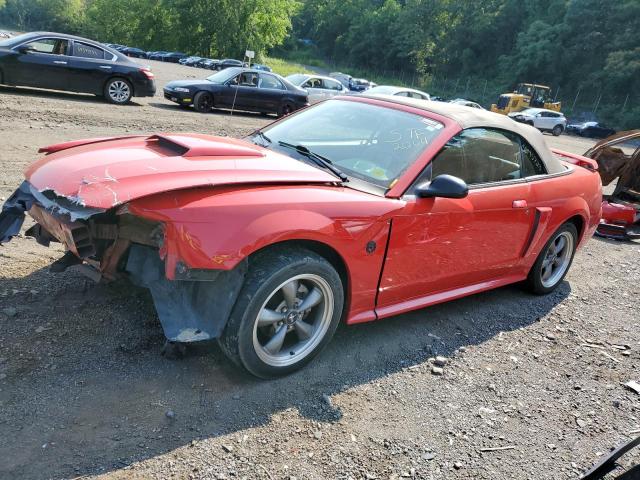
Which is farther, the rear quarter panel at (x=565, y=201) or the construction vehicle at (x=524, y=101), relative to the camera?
the construction vehicle at (x=524, y=101)

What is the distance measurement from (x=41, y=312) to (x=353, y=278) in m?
1.99

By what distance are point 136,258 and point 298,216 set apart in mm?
994

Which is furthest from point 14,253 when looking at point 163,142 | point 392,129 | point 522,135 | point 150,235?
point 522,135

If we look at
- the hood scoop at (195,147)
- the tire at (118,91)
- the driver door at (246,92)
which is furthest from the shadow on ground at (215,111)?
the hood scoop at (195,147)

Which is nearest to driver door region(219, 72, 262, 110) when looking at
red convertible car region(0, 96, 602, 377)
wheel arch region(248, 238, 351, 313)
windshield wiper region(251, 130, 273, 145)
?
windshield wiper region(251, 130, 273, 145)

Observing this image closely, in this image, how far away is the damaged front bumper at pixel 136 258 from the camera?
2.55 m

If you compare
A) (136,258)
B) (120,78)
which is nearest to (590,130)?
(120,78)

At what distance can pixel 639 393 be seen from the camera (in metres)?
3.56

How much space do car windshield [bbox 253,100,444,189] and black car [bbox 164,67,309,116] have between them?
1098 cm

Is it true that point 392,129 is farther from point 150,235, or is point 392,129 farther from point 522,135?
point 150,235

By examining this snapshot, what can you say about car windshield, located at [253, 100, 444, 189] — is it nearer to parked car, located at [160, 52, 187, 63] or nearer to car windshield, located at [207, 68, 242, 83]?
car windshield, located at [207, 68, 242, 83]

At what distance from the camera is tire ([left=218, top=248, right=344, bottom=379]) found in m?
2.67

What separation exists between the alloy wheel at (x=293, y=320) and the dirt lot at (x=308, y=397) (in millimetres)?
167

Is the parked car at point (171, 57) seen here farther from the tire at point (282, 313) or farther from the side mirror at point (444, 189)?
the tire at point (282, 313)
